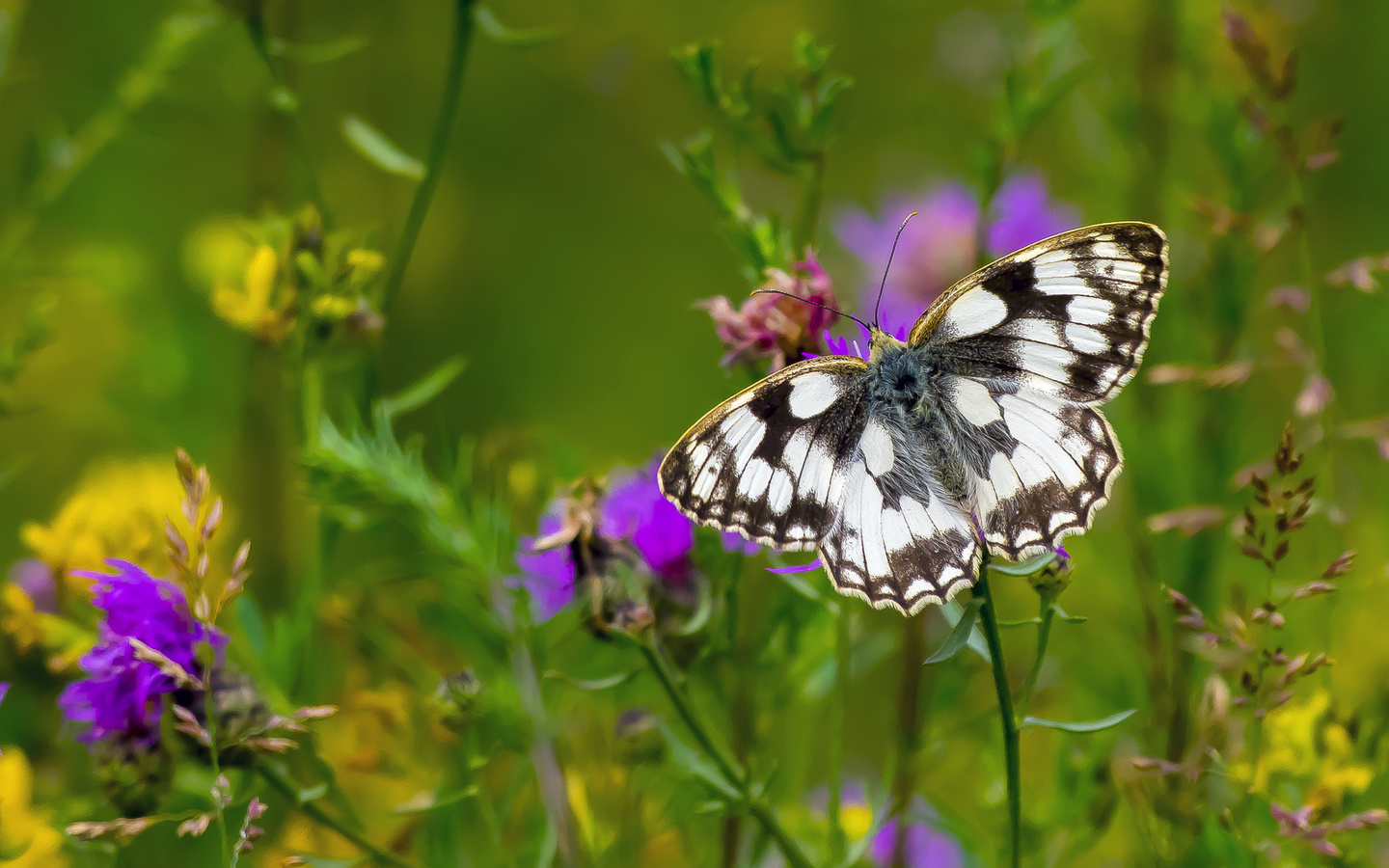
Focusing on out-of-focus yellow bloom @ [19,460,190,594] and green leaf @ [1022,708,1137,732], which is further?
out-of-focus yellow bloom @ [19,460,190,594]

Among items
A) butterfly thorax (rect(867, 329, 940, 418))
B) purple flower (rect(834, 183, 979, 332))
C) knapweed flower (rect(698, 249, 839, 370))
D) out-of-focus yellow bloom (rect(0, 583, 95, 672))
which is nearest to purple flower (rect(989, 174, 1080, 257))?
purple flower (rect(834, 183, 979, 332))

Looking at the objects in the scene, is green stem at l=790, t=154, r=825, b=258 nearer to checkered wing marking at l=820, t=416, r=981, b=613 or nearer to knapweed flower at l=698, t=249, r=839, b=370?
knapweed flower at l=698, t=249, r=839, b=370

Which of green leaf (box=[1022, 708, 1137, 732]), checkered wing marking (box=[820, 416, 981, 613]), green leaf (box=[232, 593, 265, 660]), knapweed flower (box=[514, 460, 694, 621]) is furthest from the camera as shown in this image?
green leaf (box=[232, 593, 265, 660])

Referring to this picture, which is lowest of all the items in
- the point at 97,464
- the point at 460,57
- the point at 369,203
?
the point at 97,464

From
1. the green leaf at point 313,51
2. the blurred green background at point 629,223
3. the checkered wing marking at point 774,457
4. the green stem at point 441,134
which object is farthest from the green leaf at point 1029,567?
the green leaf at point 313,51

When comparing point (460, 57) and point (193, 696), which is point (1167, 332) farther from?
point (193, 696)

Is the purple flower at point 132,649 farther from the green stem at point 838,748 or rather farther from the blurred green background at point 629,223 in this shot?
the green stem at point 838,748

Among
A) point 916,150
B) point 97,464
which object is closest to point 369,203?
point 97,464
